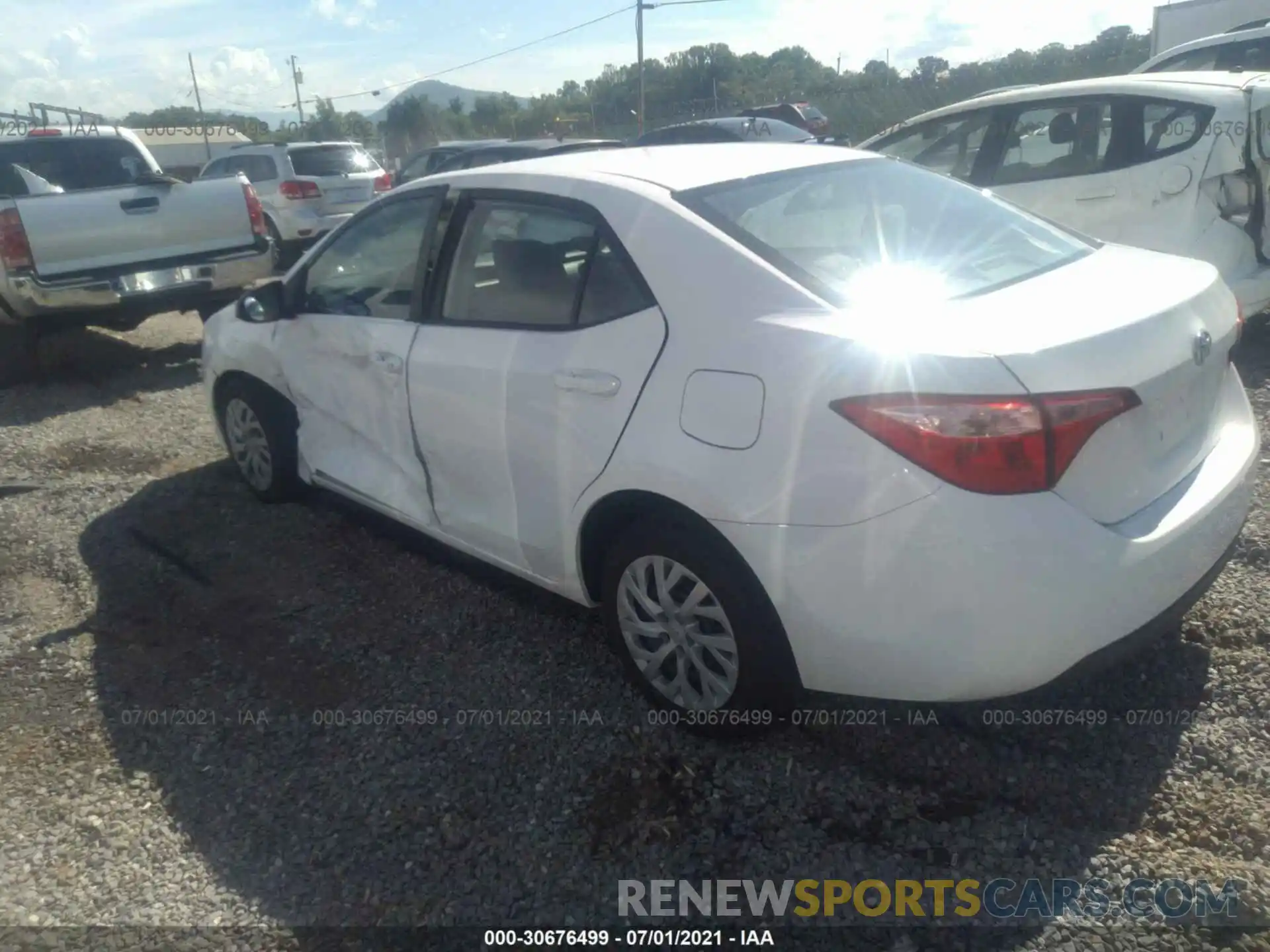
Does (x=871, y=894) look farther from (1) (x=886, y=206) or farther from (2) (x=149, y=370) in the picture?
(2) (x=149, y=370)

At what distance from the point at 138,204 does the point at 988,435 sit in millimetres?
6945

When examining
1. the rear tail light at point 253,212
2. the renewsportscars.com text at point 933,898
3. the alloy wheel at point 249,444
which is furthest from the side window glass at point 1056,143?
Answer: the rear tail light at point 253,212

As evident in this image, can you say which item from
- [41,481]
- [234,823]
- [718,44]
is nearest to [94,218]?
[41,481]

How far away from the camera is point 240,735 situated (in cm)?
319

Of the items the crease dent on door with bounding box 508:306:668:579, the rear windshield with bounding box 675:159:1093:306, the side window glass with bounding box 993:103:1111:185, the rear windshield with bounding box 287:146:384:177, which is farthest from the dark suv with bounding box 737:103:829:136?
the crease dent on door with bounding box 508:306:668:579

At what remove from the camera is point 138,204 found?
7.35 m

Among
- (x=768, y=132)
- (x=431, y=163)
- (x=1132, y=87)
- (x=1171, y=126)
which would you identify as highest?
(x=1132, y=87)

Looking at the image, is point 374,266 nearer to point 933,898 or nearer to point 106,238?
point 933,898

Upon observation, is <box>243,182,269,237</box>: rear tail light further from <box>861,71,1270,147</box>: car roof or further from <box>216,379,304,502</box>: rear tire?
<box>861,71,1270,147</box>: car roof

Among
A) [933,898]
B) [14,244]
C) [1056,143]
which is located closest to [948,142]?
[1056,143]

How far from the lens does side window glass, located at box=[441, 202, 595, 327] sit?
311 centimetres

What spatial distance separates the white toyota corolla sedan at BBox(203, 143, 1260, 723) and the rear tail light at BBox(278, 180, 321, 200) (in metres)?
10.00

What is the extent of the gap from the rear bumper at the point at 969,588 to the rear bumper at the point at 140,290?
621 cm

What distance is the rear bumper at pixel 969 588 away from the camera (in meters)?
2.29
